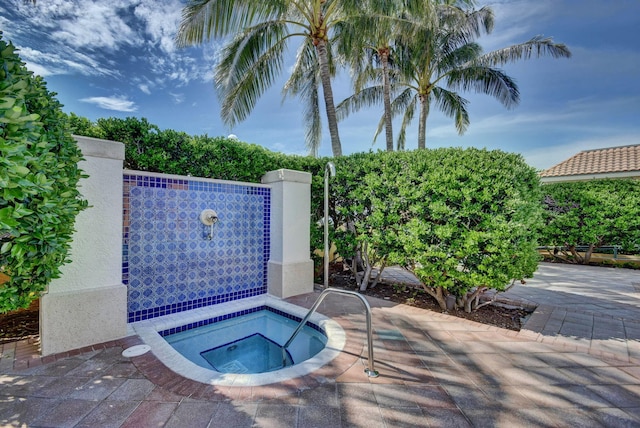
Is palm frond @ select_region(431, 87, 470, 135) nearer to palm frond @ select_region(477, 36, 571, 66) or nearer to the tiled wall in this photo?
palm frond @ select_region(477, 36, 571, 66)

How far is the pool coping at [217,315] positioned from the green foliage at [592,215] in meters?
11.7

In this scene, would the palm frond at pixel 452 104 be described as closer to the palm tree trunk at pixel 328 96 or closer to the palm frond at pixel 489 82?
the palm frond at pixel 489 82

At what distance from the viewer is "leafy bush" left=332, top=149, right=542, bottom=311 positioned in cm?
462

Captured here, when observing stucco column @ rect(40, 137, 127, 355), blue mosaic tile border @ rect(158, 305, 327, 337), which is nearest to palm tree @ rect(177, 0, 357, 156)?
stucco column @ rect(40, 137, 127, 355)

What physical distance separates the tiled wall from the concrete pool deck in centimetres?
118

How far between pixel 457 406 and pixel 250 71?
985cm

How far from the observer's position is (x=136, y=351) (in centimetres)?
339

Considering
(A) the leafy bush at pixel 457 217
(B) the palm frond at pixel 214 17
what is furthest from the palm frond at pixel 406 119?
(A) the leafy bush at pixel 457 217

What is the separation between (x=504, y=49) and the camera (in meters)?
Result: 12.7

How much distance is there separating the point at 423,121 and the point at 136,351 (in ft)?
47.2

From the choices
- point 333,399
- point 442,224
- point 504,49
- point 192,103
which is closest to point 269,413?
point 333,399

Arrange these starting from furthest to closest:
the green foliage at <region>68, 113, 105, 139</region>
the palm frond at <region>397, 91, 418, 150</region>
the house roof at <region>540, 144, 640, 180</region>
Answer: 1. the palm frond at <region>397, 91, 418, 150</region>
2. the house roof at <region>540, 144, 640, 180</region>
3. the green foliage at <region>68, 113, 105, 139</region>

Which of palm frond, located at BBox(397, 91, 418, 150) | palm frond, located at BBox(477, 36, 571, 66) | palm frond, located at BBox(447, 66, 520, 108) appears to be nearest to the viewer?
palm frond, located at BBox(477, 36, 571, 66)

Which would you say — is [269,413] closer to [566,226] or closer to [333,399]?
[333,399]
